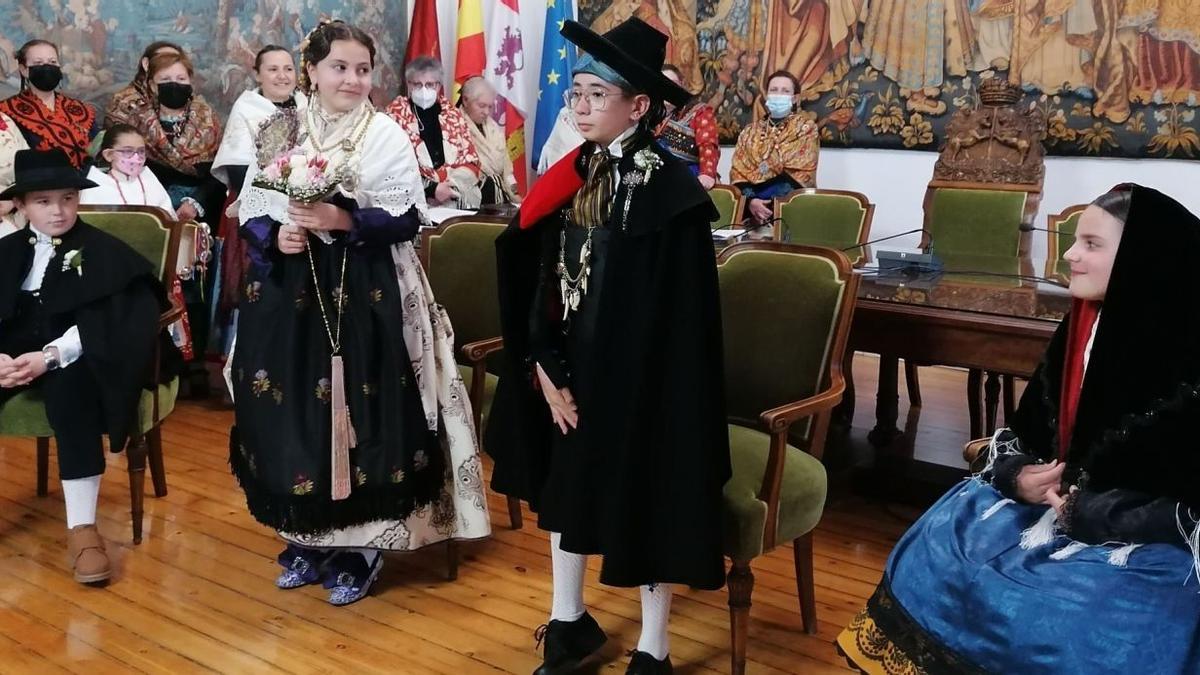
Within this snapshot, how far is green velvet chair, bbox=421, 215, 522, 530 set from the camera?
3508mm

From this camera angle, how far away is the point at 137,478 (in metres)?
3.37

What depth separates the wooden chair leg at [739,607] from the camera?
2428 mm

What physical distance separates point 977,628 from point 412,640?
58.9 inches

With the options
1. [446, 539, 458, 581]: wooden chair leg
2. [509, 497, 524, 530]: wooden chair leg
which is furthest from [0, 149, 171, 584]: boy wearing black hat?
[509, 497, 524, 530]: wooden chair leg

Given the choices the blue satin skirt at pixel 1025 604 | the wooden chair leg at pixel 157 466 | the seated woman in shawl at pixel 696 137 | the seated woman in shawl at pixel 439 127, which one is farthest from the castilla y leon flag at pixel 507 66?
the blue satin skirt at pixel 1025 604

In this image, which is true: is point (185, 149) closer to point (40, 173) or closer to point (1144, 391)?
point (40, 173)

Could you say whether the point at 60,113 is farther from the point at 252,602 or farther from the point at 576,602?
the point at 576,602

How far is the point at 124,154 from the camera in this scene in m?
4.75

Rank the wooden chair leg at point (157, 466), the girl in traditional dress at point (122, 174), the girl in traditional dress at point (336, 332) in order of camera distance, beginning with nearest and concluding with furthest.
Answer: the girl in traditional dress at point (336, 332) < the wooden chair leg at point (157, 466) < the girl in traditional dress at point (122, 174)

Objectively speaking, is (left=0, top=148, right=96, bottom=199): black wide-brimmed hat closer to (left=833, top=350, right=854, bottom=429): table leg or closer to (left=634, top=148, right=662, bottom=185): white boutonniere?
(left=634, top=148, right=662, bottom=185): white boutonniere

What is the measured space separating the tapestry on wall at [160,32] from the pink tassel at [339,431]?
3.51 metres

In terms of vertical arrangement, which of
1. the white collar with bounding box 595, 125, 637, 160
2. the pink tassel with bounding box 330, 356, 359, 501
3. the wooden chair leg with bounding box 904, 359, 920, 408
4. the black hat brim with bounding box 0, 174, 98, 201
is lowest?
the wooden chair leg with bounding box 904, 359, 920, 408

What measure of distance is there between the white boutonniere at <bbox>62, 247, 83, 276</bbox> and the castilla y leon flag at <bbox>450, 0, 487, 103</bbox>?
4.73 m

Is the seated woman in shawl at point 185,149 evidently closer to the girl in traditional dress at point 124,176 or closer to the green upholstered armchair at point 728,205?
the girl in traditional dress at point 124,176
